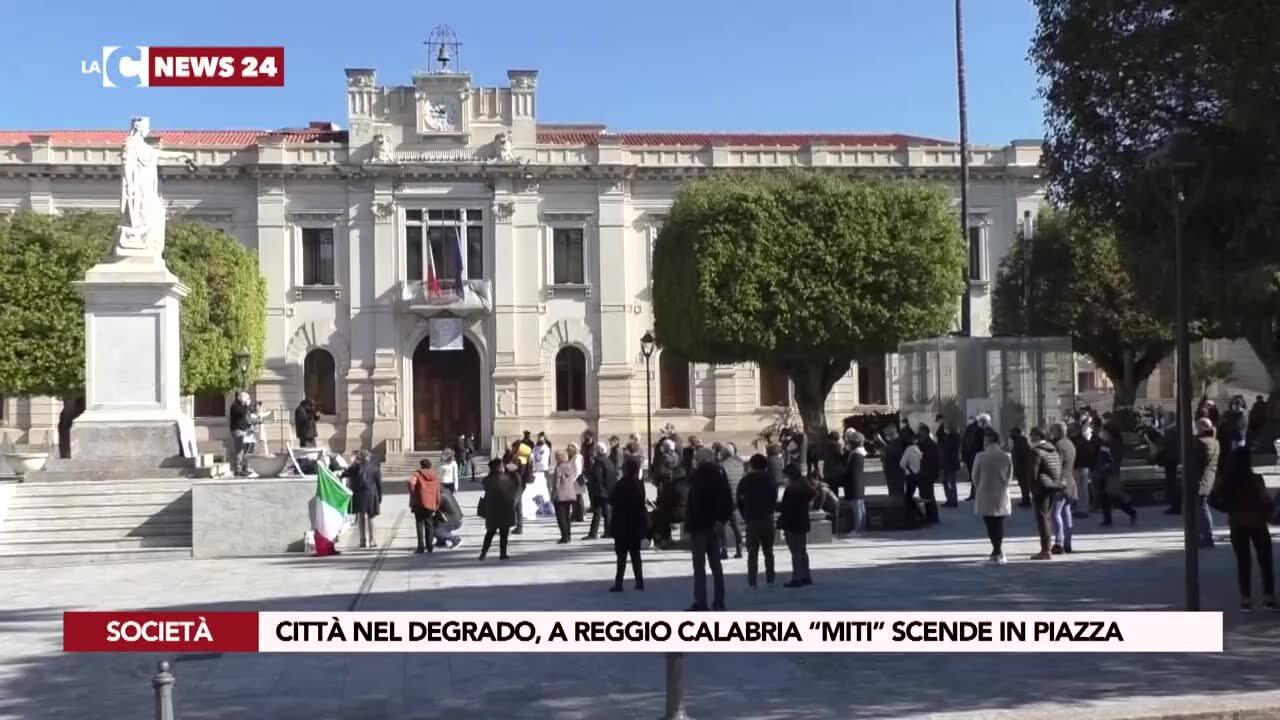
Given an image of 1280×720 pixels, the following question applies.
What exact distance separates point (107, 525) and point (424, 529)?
14.3 ft

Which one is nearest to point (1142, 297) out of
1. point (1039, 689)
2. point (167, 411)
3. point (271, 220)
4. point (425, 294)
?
point (1039, 689)

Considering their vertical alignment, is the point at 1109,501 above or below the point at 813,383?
below

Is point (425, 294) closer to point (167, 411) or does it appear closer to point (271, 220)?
point (271, 220)

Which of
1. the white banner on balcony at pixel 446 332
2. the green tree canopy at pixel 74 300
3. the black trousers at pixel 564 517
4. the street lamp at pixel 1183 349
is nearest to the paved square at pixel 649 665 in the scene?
the street lamp at pixel 1183 349

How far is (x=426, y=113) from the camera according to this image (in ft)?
161

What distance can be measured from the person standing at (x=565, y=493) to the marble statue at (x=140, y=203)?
22.9 feet

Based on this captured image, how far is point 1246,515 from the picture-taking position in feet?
39.0

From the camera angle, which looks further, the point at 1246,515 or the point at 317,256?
the point at 317,256

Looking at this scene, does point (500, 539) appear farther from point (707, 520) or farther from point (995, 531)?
point (995, 531)

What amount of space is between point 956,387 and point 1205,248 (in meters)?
12.8

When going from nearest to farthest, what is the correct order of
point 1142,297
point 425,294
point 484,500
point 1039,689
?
point 1039,689, point 484,500, point 1142,297, point 425,294

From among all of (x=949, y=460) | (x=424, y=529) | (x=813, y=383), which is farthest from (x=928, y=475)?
(x=813, y=383)

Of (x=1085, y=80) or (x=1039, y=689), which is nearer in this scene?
(x=1039, y=689)

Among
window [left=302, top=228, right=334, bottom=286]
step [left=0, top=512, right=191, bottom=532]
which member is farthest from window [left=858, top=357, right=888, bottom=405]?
step [left=0, top=512, right=191, bottom=532]
